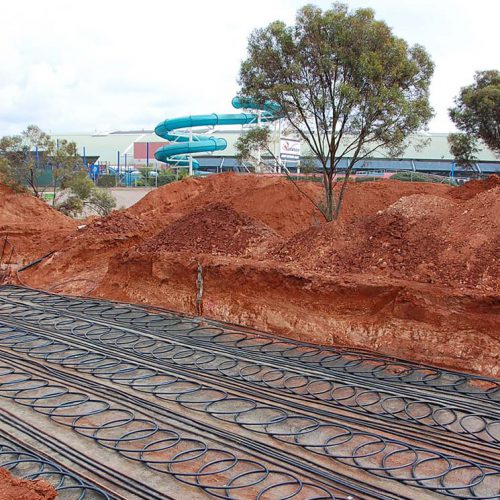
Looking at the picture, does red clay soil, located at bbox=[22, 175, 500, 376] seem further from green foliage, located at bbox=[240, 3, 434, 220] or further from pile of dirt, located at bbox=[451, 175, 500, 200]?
green foliage, located at bbox=[240, 3, 434, 220]

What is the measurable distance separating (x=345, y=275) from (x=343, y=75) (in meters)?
5.03

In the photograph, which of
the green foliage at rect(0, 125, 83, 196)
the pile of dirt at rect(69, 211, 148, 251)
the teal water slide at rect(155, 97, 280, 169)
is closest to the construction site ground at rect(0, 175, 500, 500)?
the pile of dirt at rect(69, 211, 148, 251)

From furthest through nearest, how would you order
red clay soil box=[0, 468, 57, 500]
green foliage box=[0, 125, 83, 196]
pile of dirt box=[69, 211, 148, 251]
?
green foliage box=[0, 125, 83, 196] → pile of dirt box=[69, 211, 148, 251] → red clay soil box=[0, 468, 57, 500]

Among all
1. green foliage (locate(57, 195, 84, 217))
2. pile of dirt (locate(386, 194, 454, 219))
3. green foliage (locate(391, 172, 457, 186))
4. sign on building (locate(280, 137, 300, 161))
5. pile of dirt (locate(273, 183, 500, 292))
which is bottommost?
pile of dirt (locate(273, 183, 500, 292))

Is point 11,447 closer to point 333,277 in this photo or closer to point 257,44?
point 333,277

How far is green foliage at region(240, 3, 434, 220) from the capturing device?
12.6 meters

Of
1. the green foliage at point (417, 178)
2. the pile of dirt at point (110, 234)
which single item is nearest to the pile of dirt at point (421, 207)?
the pile of dirt at point (110, 234)

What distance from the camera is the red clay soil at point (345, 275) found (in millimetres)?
9086

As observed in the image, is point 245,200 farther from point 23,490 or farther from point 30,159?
point 23,490

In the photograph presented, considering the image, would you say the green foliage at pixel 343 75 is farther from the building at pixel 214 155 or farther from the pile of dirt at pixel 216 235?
the building at pixel 214 155

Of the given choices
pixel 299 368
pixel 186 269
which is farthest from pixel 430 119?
pixel 299 368

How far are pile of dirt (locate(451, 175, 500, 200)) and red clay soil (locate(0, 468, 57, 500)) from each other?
1432 cm

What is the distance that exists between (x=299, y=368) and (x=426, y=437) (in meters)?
2.54

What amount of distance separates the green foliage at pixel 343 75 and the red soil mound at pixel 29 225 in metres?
9.00
